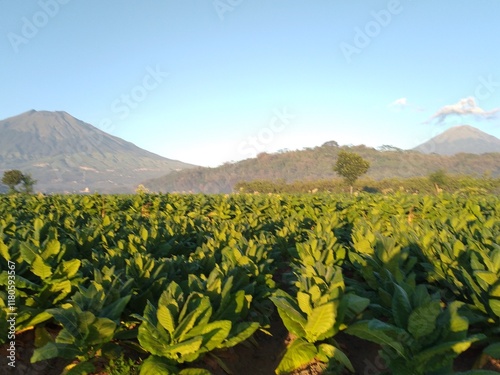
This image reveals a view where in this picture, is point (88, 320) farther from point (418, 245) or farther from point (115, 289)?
point (418, 245)

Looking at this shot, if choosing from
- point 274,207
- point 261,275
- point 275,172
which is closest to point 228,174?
point 275,172

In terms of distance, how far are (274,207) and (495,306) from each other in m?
10.0

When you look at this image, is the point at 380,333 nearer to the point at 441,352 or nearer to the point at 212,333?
the point at 441,352

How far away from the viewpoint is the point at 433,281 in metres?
4.48

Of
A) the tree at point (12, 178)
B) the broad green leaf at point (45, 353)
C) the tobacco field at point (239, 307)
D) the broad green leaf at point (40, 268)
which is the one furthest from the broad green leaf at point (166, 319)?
the tree at point (12, 178)

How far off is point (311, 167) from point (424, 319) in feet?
467

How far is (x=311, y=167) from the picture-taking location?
142m

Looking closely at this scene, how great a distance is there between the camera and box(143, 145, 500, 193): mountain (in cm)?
13365

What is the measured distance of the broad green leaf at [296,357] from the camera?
8.77 feet

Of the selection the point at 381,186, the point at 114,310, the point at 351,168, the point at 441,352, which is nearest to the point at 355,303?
the point at 441,352

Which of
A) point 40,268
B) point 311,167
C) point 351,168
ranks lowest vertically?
A: point 40,268

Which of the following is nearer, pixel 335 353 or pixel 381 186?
pixel 335 353

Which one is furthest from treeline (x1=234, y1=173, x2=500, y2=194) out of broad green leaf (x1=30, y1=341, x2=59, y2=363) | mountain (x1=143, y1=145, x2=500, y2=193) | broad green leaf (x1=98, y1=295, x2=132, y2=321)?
mountain (x1=143, y1=145, x2=500, y2=193)

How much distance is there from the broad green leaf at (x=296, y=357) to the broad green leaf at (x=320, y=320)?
100 mm
